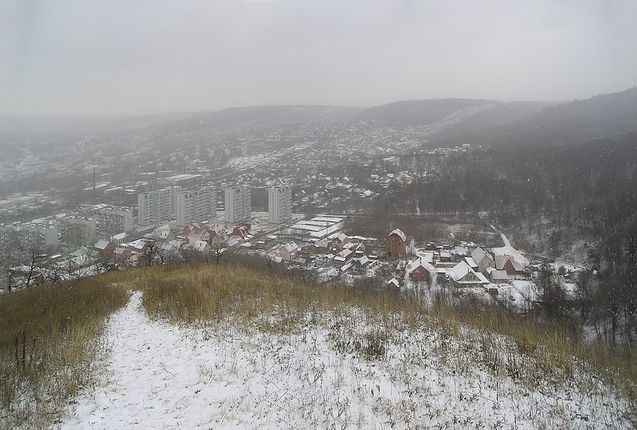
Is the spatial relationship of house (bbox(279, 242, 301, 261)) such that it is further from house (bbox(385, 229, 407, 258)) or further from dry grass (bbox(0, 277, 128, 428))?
dry grass (bbox(0, 277, 128, 428))

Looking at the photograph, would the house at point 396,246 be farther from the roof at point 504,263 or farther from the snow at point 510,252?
the snow at point 510,252

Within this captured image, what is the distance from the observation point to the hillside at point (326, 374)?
8.66ft

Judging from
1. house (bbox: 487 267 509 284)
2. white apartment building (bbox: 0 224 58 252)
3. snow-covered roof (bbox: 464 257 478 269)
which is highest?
white apartment building (bbox: 0 224 58 252)

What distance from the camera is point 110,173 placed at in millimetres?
47625

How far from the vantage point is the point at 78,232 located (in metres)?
25.2

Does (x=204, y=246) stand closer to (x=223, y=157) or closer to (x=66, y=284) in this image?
(x=66, y=284)

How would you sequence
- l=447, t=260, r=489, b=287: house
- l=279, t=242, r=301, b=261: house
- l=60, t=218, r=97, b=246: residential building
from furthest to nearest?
l=60, t=218, r=97, b=246: residential building, l=279, t=242, r=301, b=261: house, l=447, t=260, r=489, b=287: house

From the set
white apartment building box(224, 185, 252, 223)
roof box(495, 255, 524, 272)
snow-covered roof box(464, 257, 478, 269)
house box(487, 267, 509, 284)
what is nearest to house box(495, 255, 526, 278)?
roof box(495, 255, 524, 272)

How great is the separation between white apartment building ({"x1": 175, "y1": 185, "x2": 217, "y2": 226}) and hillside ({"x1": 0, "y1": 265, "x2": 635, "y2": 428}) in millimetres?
31515

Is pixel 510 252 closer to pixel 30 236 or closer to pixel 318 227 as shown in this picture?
pixel 318 227

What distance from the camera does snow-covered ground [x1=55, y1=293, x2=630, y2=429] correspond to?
2.61 meters

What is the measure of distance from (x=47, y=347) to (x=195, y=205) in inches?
1326

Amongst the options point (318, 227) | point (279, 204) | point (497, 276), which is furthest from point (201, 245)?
point (497, 276)

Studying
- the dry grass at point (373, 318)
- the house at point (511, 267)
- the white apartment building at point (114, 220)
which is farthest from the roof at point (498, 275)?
the white apartment building at point (114, 220)
